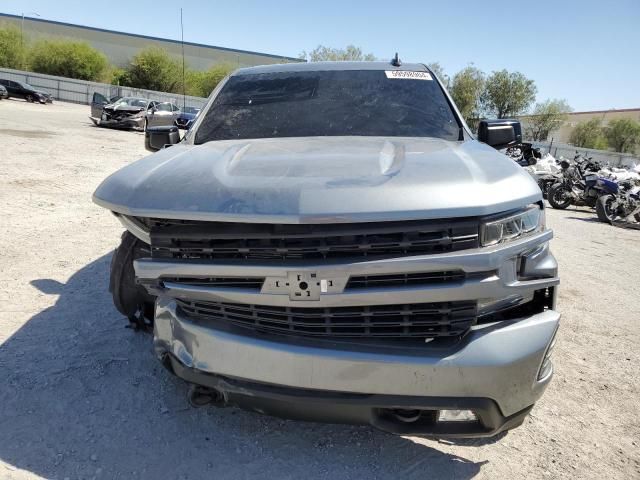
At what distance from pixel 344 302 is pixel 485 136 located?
6.53 feet

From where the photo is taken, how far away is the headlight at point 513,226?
1837 mm

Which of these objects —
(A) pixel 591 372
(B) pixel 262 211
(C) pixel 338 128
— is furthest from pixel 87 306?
(A) pixel 591 372

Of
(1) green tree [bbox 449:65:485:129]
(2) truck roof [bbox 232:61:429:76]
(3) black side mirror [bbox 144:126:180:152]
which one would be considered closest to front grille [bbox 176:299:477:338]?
(3) black side mirror [bbox 144:126:180:152]

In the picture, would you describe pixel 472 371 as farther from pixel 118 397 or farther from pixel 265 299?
pixel 118 397

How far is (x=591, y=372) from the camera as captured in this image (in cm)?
327

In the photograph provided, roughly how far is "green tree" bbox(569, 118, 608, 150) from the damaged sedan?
54.8 metres

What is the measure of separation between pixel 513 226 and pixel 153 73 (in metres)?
65.2

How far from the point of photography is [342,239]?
1.78m

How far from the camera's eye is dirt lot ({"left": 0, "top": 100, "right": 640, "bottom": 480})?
7.04 ft

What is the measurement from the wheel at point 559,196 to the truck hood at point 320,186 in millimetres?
11800

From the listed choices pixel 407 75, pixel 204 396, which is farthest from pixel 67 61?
pixel 204 396

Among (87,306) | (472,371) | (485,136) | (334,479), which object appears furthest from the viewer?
(87,306)

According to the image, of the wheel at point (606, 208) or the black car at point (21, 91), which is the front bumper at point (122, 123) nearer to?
the black car at point (21, 91)

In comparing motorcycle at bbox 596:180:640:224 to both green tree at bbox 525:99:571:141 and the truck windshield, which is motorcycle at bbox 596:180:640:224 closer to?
the truck windshield
